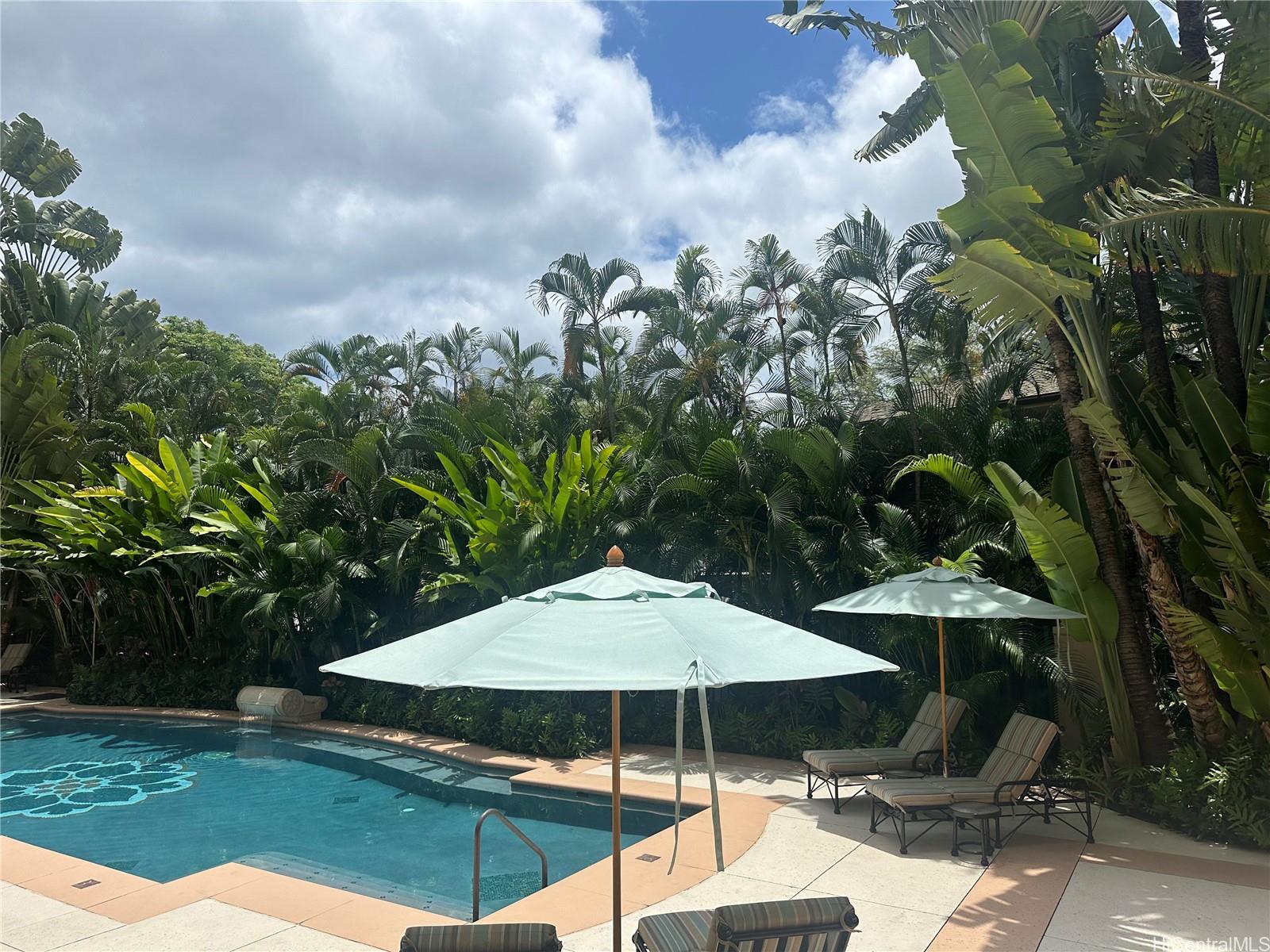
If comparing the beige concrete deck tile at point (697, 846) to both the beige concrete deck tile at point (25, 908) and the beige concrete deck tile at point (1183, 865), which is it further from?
the beige concrete deck tile at point (25, 908)

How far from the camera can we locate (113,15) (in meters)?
9.67

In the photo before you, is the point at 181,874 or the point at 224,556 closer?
the point at 181,874

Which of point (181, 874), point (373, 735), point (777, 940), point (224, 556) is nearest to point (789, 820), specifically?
point (777, 940)

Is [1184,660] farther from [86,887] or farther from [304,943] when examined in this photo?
[86,887]

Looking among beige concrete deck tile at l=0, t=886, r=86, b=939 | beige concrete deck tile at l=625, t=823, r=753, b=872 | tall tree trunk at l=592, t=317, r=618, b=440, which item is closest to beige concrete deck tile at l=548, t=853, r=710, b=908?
beige concrete deck tile at l=625, t=823, r=753, b=872

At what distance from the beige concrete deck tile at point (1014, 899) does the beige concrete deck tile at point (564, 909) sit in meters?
2.25

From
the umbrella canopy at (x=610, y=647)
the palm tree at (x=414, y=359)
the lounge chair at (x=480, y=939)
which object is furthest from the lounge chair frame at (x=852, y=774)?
the palm tree at (x=414, y=359)

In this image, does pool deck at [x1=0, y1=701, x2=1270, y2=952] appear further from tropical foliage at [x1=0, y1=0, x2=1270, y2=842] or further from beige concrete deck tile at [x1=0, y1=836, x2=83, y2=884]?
tropical foliage at [x1=0, y1=0, x2=1270, y2=842]

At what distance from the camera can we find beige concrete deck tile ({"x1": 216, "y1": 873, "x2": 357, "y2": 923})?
608 cm

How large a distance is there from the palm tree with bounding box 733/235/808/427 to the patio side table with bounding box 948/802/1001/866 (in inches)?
620

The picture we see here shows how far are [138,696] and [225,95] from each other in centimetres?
1303

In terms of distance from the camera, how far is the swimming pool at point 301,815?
8055mm

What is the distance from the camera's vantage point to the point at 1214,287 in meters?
7.74

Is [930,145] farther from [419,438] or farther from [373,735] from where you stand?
[373,735]
